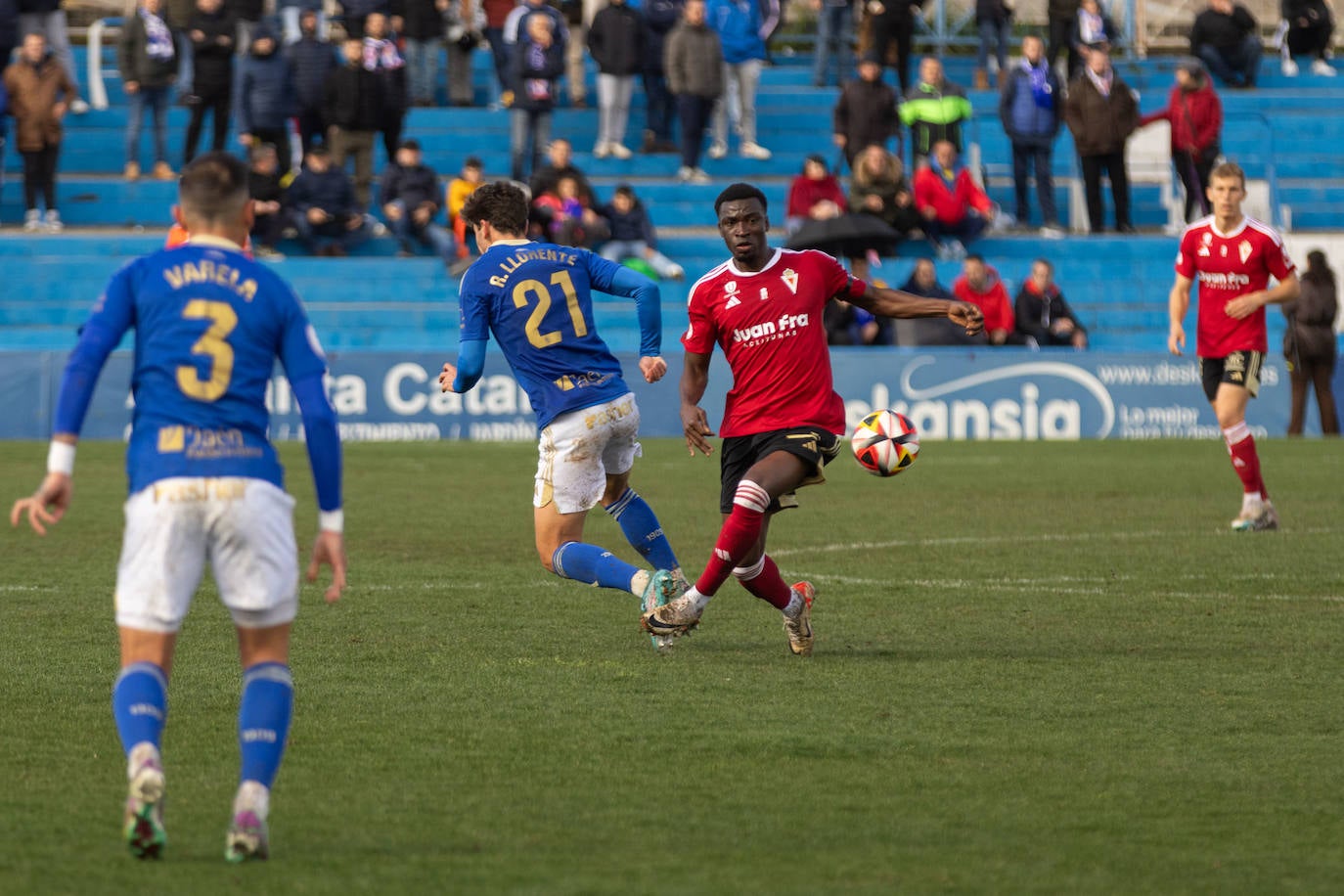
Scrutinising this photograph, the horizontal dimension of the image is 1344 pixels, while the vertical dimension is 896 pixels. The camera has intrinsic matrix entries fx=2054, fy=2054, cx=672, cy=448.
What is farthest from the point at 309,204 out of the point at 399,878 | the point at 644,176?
the point at 399,878

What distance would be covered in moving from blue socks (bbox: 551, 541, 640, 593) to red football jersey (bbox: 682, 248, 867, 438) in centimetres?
74

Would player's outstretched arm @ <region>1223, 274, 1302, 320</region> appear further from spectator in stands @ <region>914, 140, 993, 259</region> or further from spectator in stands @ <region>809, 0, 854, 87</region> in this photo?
spectator in stands @ <region>809, 0, 854, 87</region>

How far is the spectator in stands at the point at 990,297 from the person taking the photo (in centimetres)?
2336

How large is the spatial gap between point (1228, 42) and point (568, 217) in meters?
12.3

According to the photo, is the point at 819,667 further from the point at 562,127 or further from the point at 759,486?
the point at 562,127

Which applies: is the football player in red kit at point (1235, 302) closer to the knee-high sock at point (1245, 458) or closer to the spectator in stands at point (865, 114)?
the knee-high sock at point (1245, 458)

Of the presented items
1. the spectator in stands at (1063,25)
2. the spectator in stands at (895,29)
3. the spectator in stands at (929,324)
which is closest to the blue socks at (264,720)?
the spectator in stands at (929,324)

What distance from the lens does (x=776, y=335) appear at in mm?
8172

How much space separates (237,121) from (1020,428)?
32.8 feet

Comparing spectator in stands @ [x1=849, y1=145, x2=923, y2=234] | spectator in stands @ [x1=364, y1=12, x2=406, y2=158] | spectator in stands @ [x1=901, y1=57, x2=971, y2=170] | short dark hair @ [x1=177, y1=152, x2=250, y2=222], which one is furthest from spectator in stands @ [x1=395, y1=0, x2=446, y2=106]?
short dark hair @ [x1=177, y1=152, x2=250, y2=222]

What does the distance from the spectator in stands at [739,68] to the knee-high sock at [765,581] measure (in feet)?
62.9

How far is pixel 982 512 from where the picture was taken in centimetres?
1446

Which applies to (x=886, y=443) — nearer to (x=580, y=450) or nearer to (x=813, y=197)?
(x=580, y=450)

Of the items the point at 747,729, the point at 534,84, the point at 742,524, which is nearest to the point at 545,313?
the point at 742,524
